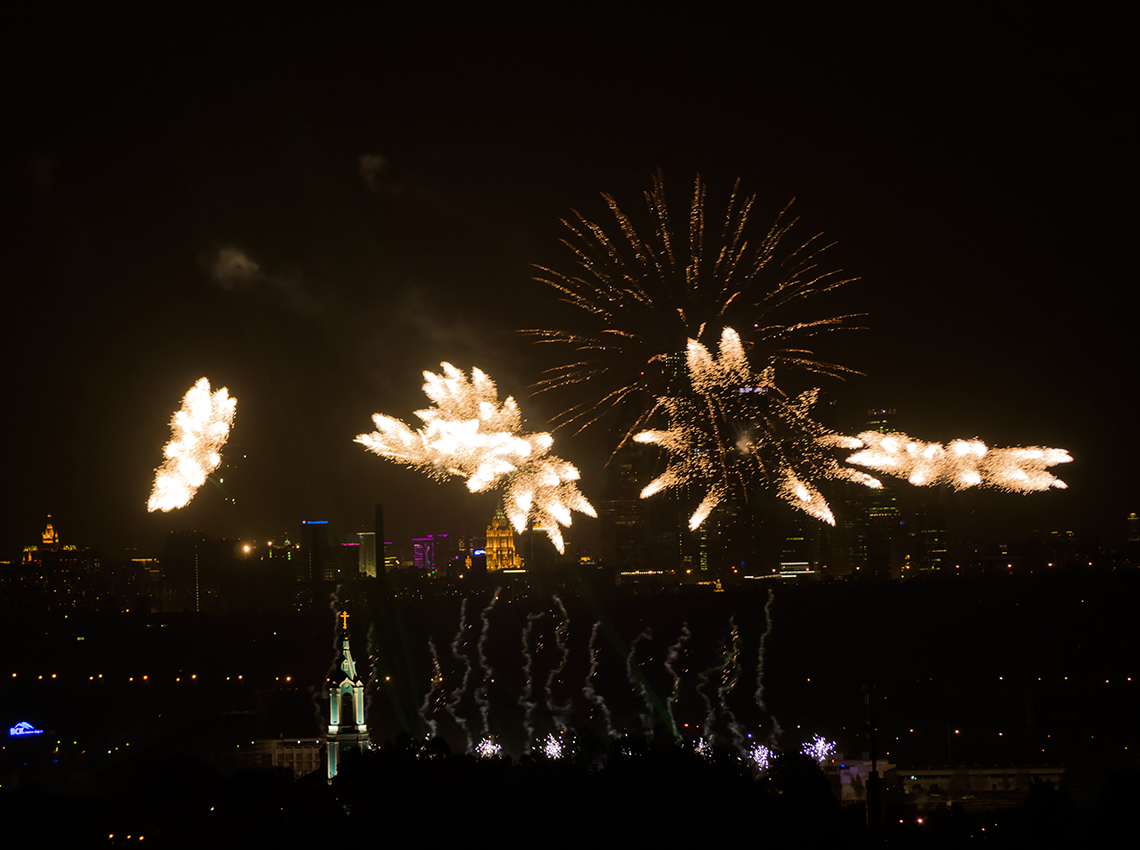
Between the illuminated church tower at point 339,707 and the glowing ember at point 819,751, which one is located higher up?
the illuminated church tower at point 339,707

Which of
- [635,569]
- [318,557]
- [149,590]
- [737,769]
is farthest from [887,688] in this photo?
[149,590]

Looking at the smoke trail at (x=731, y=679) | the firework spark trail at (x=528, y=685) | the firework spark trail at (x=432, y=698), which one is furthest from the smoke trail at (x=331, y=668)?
the smoke trail at (x=731, y=679)

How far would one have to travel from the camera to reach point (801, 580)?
4434 inches

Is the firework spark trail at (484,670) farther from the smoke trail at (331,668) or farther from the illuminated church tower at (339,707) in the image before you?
the illuminated church tower at (339,707)

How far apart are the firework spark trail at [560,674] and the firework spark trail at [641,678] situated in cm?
434

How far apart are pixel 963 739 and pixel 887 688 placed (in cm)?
1852

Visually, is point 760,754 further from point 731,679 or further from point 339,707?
point 731,679

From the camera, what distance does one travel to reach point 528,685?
74312 millimetres

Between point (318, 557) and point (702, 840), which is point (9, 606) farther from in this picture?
point (702, 840)

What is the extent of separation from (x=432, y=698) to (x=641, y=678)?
1502cm

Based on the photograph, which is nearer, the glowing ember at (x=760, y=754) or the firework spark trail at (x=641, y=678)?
the glowing ember at (x=760, y=754)

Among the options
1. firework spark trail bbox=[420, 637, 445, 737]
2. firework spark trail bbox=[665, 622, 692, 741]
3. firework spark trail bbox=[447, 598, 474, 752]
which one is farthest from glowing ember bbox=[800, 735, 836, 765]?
firework spark trail bbox=[420, 637, 445, 737]

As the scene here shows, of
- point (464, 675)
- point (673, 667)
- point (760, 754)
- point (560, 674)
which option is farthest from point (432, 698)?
point (760, 754)

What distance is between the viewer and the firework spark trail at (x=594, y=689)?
59.8 meters
